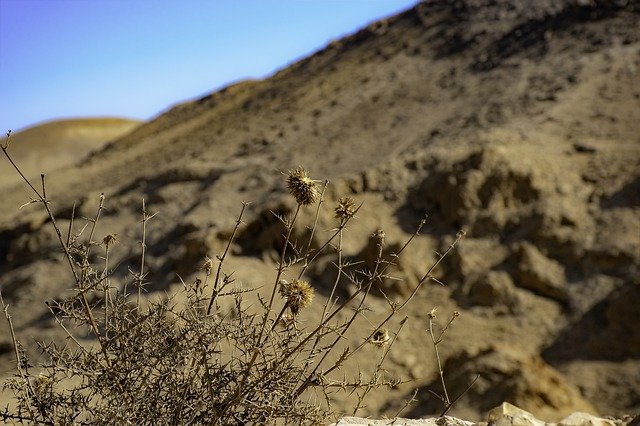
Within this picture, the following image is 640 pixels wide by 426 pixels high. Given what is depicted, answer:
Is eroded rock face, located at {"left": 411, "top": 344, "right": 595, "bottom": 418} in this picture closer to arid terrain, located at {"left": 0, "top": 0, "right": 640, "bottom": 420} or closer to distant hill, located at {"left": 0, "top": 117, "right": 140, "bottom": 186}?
arid terrain, located at {"left": 0, "top": 0, "right": 640, "bottom": 420}

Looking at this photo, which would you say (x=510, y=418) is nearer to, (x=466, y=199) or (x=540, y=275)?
(x=540, y=275)

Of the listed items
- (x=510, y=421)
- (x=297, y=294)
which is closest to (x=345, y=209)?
(x=297, y=294)

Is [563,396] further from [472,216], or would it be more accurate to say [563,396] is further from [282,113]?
[282,113]

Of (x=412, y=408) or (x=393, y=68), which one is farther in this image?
(x=393, y=68)

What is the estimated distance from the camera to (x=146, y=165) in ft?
49.4

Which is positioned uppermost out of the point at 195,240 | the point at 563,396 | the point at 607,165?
the point at 195,240

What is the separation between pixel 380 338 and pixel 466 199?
644 cm

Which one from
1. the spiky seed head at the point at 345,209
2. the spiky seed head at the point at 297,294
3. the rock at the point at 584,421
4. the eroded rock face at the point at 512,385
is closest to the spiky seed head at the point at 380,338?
the spiky seed head at the point at 297,294

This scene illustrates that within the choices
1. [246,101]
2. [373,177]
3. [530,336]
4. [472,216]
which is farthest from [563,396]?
[246,101]

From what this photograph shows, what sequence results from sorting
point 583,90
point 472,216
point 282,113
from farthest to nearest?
point 282,113
point 583,90
point 472,216

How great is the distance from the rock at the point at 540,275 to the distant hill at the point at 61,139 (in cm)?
2858

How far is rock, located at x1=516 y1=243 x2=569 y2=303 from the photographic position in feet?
28.3

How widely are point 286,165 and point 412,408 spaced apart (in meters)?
4.79

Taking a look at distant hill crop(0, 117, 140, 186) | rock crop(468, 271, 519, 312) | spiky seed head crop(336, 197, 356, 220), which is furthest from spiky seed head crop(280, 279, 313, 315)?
distant hill crop(0, 117, 140, 186)
